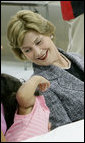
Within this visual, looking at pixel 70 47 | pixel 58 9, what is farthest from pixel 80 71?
pixel 58 9

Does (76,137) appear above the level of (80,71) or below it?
below

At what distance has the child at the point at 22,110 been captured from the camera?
595 mm

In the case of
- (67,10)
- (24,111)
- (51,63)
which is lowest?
(24,111)

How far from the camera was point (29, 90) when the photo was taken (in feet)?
2.02

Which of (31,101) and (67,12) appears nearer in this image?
(31,101)

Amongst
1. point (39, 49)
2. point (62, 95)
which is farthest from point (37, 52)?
point (62, 95)

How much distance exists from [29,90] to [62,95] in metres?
0.10

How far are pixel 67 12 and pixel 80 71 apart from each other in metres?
0.17

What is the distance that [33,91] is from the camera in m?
0.63

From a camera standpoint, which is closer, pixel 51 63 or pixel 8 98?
pixel 8 98

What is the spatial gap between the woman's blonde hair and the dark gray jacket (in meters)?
0.07

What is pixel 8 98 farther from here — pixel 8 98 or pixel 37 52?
pixel 37 52

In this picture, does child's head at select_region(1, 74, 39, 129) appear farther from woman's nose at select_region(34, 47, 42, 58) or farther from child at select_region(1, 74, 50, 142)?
woman's nose at select_region(34, 47, 42, 58)

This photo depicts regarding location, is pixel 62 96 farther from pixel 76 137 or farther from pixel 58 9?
pixel 58 9
